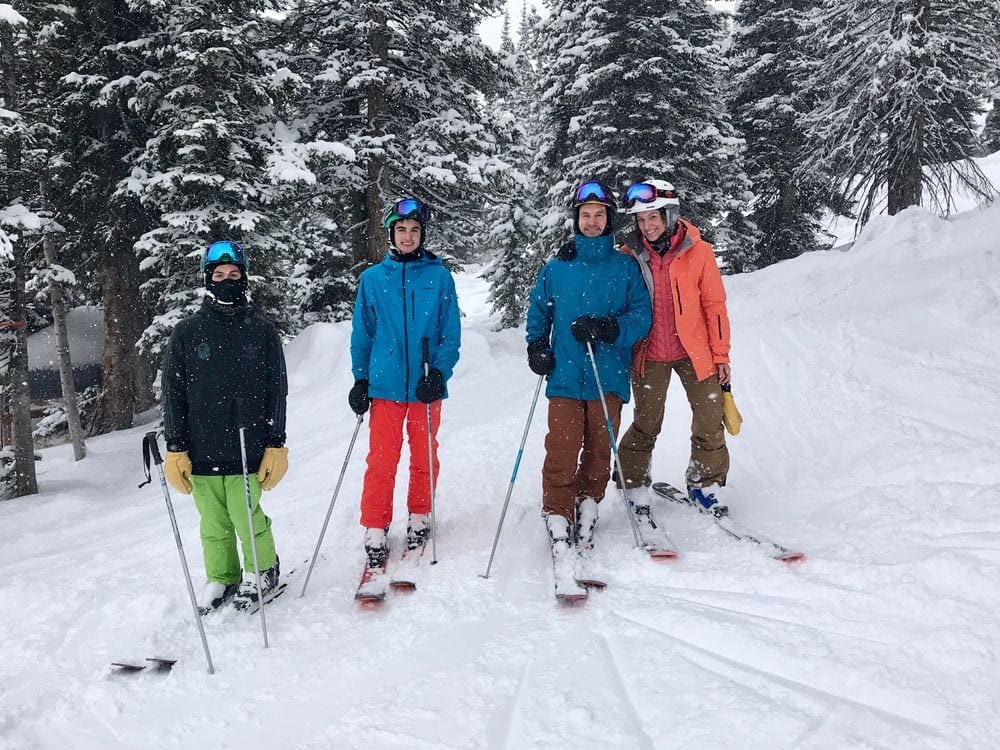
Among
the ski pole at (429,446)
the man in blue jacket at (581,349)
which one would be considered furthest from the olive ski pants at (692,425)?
the ski pole at (429,446)

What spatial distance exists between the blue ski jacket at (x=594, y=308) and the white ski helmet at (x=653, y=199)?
1.22 feet

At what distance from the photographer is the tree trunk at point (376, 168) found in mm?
12766

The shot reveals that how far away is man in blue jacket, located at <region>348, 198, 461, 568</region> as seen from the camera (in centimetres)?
440

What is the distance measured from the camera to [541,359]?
14.2ft

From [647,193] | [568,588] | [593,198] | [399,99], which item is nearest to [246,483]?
[568,588]

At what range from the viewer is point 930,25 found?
14016mm

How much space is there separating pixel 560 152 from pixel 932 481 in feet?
46.3

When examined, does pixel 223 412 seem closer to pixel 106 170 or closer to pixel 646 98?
pixel 106 170

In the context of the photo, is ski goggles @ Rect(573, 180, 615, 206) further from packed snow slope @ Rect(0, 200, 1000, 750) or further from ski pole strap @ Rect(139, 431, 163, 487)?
ski pole strap @ Rect(139, 431, 163, 487)

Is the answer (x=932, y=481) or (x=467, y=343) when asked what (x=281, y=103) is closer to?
(x=467, y=343)

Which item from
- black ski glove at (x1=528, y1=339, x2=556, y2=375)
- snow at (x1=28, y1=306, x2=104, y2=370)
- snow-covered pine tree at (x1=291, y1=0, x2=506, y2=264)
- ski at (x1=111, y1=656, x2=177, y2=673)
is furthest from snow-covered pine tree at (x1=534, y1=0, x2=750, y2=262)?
snow at (x1=28, y1=306, x2=104, y2=370)

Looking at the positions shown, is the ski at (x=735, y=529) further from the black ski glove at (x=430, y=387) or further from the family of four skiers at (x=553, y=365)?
the black ski glove at (x=430, y=387)

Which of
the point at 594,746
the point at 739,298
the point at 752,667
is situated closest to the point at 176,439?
the point at 594,746

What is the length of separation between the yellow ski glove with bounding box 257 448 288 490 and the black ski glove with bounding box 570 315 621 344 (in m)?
2.09
